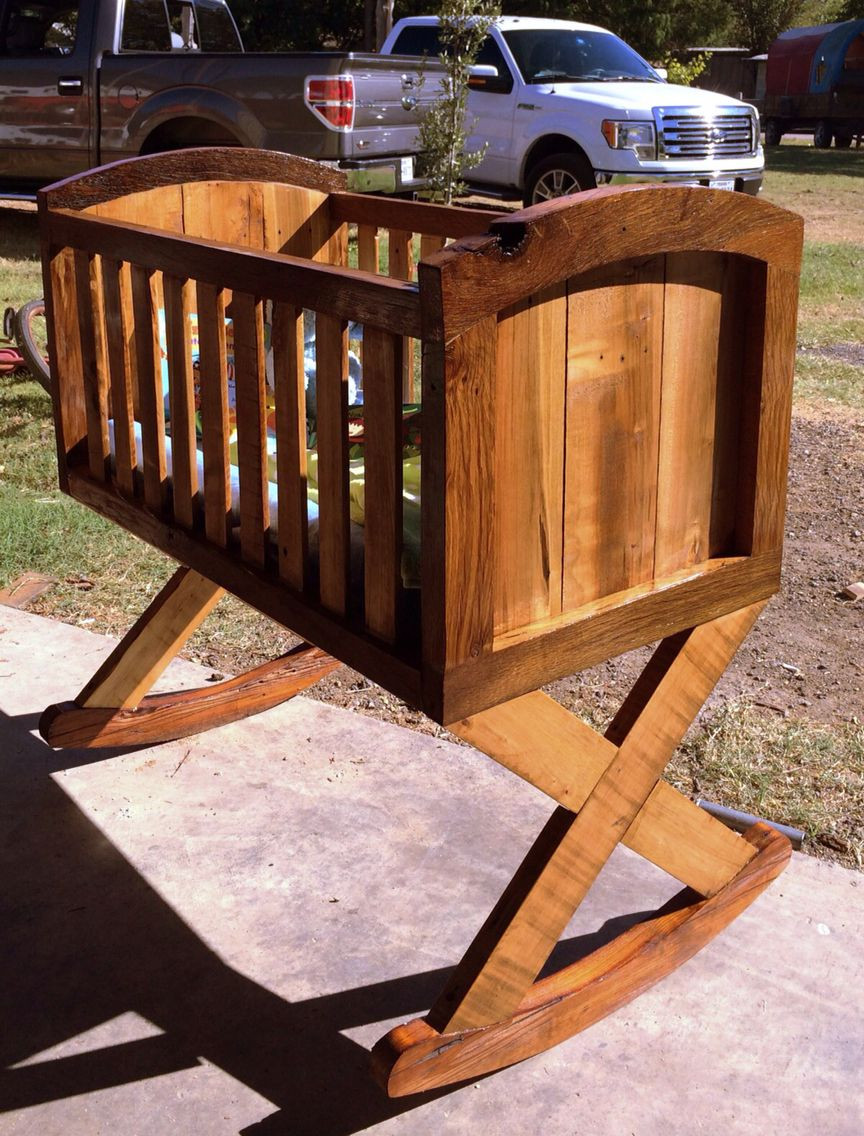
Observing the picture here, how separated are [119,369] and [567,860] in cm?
117

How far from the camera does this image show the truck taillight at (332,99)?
8555mm

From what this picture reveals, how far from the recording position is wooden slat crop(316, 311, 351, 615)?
1780mm

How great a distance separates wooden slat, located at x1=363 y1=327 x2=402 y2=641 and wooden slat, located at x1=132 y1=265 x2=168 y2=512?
24.3 inches

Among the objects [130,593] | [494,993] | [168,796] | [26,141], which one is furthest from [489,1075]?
[26,141]

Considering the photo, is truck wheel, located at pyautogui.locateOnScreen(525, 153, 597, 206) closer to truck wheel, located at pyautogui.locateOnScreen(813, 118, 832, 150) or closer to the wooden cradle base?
the wooden cradle base

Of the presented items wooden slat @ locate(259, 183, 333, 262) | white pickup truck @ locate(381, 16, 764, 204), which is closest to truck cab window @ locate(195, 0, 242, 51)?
white pickup truck @ locate(381, 16, 764, 204)

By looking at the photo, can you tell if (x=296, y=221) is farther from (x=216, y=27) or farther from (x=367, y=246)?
(x=216, y=27)

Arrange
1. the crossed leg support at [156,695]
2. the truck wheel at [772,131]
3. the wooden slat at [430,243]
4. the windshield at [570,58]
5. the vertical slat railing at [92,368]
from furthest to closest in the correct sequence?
the truck wheel at [772,131] → the windshield at [570,58] → the crossed leg support at [156,695] → the wooden slat at [430,243] → the vertical slat railing at [92,368]

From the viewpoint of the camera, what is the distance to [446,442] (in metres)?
1.58

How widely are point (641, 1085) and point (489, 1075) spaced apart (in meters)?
0.25

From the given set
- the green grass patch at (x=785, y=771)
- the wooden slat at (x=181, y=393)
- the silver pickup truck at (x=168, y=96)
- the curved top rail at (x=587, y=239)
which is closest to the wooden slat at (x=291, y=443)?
the wooden slat at (x=181, y=393)

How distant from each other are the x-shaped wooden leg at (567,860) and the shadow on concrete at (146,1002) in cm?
17

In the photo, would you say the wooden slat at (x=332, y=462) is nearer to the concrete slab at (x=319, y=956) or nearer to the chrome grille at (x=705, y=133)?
the concrete slab at (x=319, y=956)

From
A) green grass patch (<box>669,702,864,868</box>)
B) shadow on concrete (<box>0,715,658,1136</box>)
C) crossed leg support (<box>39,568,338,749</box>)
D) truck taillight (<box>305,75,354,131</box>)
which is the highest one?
truck taillight (<box>305,75,354,131</box>)
